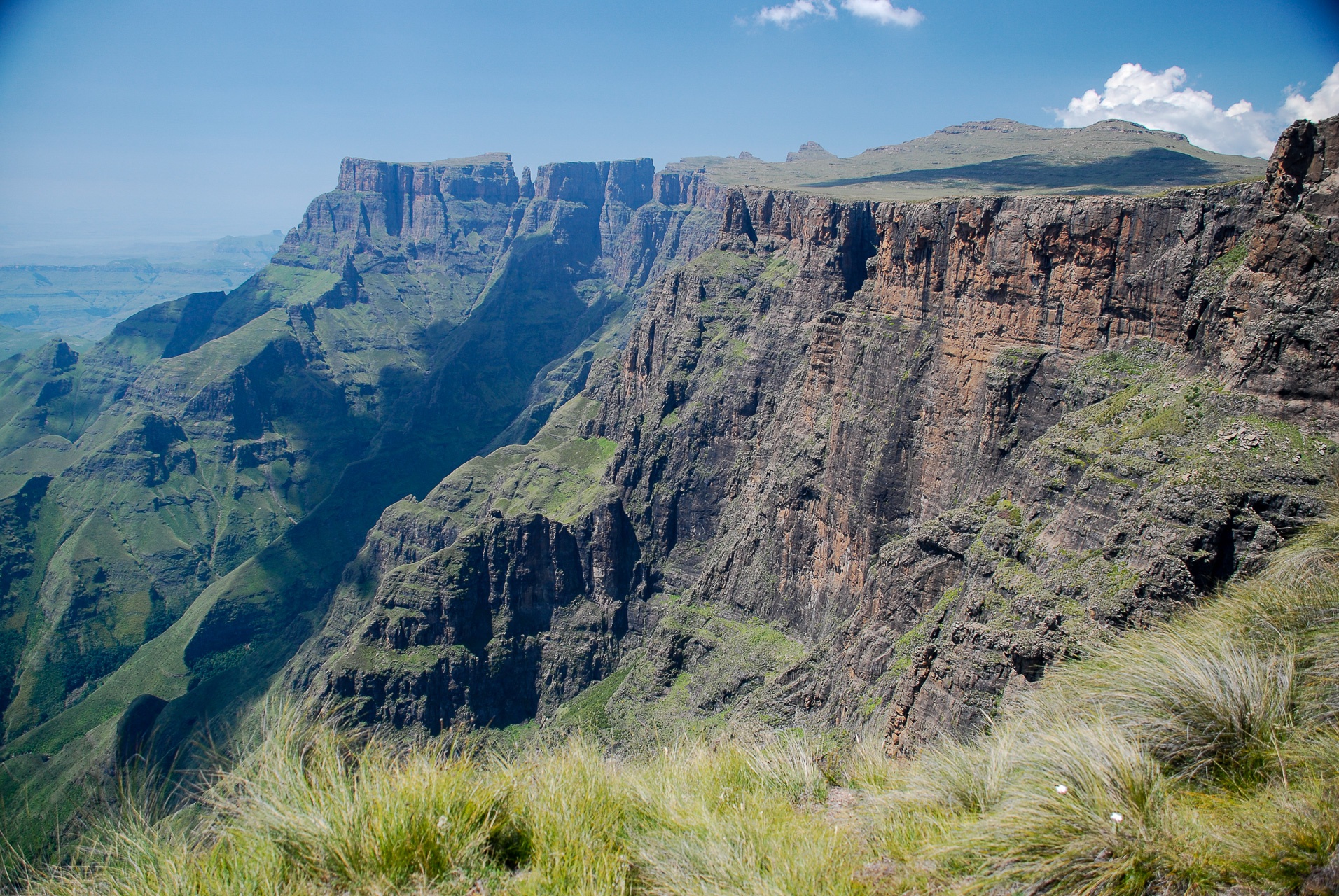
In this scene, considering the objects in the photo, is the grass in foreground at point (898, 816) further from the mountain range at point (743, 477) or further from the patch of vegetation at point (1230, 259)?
the patch of vegetation at point (1230, 259)

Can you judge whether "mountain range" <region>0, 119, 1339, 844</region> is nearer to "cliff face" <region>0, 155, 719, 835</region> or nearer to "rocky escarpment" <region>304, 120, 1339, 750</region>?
"rocky escarpment" <region>304, 120, 1339, 750</region>

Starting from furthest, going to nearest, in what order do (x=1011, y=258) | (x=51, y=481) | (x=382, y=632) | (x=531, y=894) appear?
1. (x=51, y=481)
2. (x=382, y=632)
3. (x=1011, y=258)
4. (x=531, y=894)

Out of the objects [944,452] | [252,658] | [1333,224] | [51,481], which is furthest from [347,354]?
[1333,224]

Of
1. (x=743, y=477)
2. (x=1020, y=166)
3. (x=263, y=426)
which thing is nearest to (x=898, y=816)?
(x=743, y=477)

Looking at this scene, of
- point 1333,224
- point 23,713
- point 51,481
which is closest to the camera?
point 1333,224

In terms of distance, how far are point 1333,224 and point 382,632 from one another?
60544 millimetres

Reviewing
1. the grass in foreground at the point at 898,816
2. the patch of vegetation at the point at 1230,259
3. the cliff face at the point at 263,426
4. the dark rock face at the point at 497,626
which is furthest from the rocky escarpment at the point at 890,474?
the cliff face at the point at 263,426

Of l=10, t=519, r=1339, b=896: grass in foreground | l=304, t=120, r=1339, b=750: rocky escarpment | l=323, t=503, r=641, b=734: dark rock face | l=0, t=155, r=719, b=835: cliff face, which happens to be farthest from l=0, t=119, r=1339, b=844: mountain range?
l=10, t=519, r=1339, b=896: grass in foreground

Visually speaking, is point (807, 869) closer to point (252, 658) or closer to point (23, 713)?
point (252, 658)

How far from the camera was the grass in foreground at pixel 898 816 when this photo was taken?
235 inches

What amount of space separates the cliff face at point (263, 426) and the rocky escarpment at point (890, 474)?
1887 centimetres

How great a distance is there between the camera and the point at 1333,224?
61.3ft

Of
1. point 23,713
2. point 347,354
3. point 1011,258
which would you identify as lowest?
point 23,713

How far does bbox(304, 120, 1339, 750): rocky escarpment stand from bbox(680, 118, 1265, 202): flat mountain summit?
69.4ft
